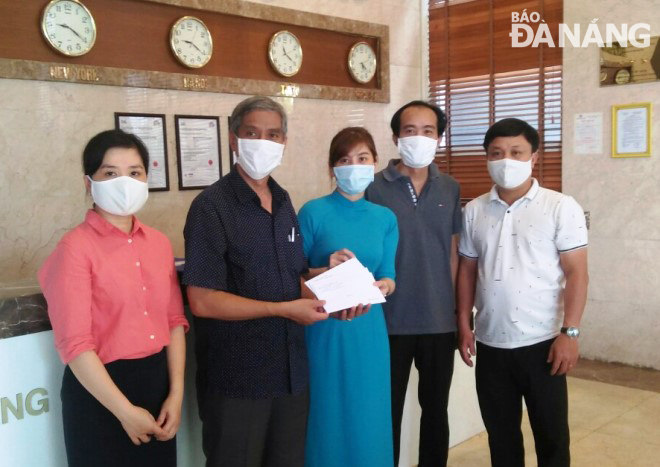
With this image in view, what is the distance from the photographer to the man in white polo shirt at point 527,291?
2.17 meters

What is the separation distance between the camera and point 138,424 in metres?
1.55

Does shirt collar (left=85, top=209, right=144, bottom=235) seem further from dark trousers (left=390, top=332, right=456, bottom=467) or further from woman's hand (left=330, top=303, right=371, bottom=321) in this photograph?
dark trousers (left=390, top=332, right=456, bottom=467)

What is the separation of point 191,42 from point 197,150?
2.03 feet

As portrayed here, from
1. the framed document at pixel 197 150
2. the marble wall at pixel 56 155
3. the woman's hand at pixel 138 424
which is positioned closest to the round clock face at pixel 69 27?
the marble wall at pixel 56 155

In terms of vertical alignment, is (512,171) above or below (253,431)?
above

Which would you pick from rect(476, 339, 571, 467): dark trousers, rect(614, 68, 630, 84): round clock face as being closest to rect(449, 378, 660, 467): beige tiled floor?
rect(476, 339, 571, 467): dark trousers

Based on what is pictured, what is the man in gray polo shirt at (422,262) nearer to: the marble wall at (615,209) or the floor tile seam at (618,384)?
the floor tile seam at (618,384)

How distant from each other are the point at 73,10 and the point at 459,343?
97.5 inches

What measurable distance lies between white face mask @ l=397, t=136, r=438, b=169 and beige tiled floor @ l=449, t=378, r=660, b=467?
5.05ft

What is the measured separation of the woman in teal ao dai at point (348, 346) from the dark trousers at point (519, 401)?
0.44 meters

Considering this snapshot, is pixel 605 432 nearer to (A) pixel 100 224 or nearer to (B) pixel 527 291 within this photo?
(B) pixel 527 291

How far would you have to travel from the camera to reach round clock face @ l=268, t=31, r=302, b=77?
162 inches

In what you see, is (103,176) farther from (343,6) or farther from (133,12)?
(343,6)

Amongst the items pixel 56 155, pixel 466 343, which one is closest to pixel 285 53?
pixel 56 155
